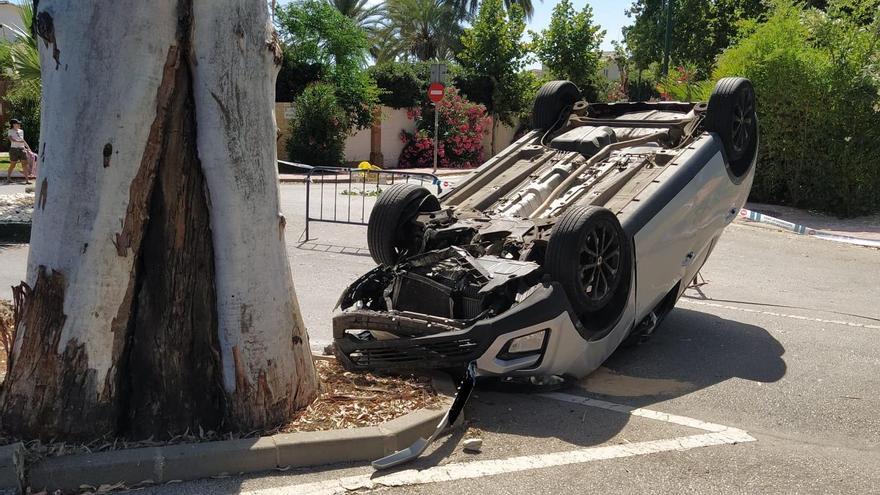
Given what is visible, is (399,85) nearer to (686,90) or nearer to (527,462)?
(686,90)

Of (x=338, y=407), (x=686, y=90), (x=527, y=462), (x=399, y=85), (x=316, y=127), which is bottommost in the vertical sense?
(x=527, y=462)

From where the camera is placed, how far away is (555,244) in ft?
18.8

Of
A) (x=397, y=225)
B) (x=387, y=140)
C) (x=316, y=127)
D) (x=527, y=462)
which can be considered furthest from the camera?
(x=387, y=140)

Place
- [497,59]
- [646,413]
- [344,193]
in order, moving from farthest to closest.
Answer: [497,59], [344,193], [646,413]

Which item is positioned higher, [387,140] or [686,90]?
[686,90]

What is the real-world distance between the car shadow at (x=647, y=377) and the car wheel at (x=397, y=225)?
4.31ft

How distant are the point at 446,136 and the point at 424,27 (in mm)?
17798

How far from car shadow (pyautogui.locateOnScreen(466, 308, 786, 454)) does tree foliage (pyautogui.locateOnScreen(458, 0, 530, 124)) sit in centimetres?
2613

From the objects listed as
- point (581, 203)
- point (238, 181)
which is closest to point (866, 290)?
point (581, 203)

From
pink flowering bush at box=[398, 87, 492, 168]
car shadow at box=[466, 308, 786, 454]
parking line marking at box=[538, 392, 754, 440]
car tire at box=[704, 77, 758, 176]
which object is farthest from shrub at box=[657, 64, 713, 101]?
parking line marking at box=[538, 392, 754, 440]

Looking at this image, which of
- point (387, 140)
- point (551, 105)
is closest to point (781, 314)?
point (551, 105)

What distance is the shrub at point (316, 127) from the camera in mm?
27516

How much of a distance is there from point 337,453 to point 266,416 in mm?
461

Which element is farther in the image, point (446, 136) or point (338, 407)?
point (446, 136)
